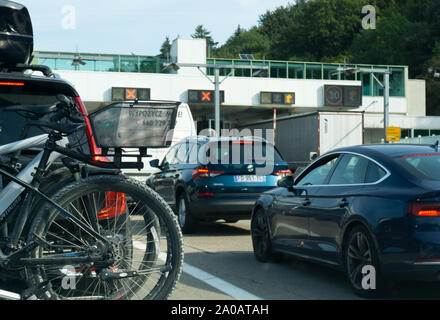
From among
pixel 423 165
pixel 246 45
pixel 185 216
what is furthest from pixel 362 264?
pixel 246 45

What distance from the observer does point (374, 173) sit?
646cm

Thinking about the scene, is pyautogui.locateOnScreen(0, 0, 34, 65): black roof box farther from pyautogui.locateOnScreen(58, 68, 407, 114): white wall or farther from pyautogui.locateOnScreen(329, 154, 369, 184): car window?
pyautogui.locateOnScreen(58, 68, 407, 114): white wall

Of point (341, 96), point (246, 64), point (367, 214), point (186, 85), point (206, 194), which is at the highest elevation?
point (246, 64)

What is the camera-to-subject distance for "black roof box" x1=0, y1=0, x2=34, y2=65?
6.12 m

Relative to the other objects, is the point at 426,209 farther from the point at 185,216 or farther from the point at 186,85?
the point at 186,85

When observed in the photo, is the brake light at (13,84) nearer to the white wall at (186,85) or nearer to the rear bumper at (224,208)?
the rear bumper at (224,208)

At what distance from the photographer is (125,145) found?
4.26m

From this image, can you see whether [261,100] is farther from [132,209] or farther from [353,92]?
[132,209]

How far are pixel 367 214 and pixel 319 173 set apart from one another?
1.64 m

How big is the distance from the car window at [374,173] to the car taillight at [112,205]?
284 centimetres

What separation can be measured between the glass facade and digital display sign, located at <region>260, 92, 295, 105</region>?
2.25 m

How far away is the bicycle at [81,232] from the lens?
166 inches

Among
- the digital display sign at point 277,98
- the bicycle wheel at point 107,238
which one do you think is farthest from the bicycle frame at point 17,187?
the digital display sign at point 277,98
